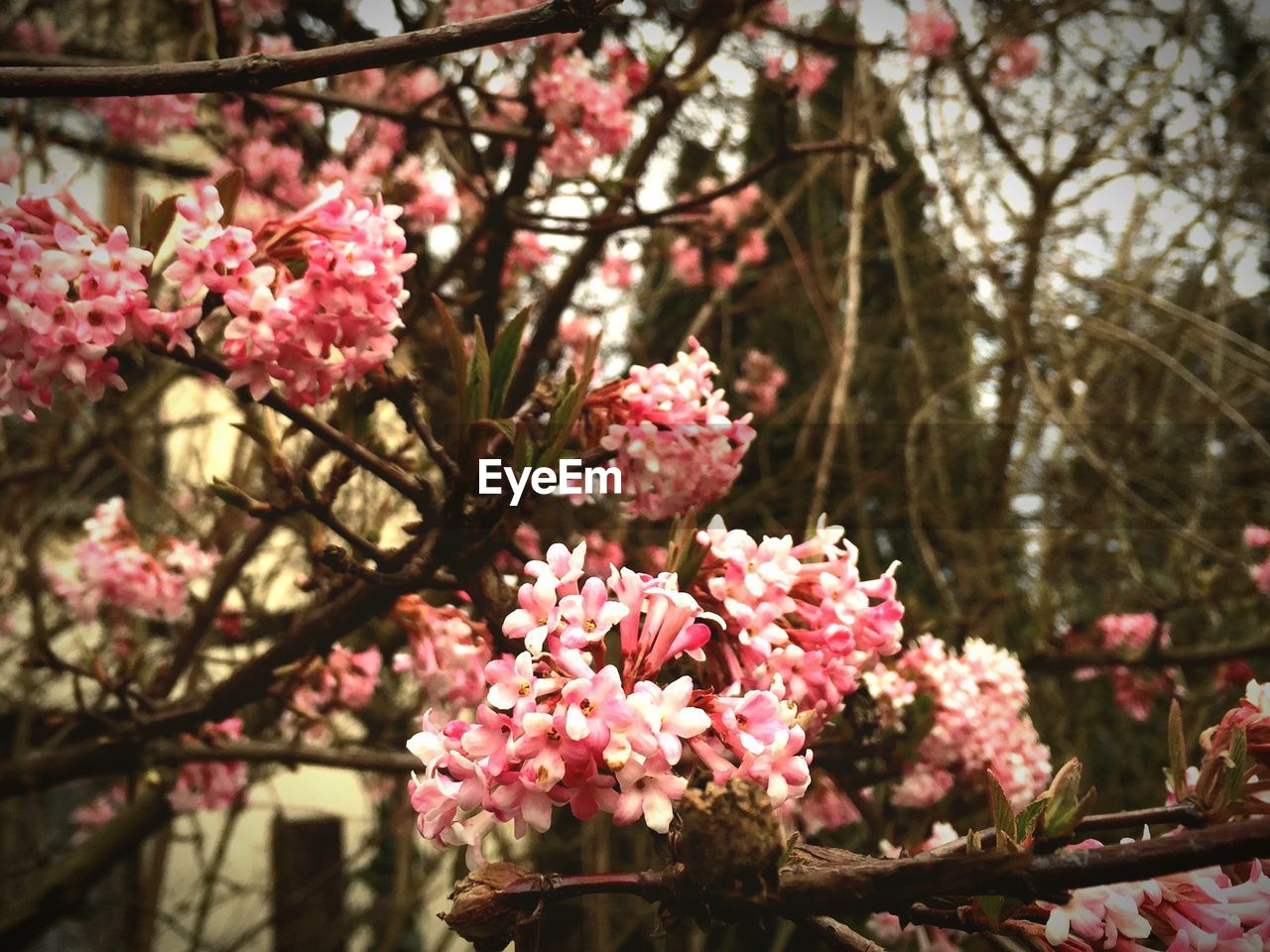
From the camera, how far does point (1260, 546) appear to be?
160 centimetres

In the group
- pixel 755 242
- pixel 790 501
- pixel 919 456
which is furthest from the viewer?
pixel 755 242

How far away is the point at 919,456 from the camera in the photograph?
2.27 metres

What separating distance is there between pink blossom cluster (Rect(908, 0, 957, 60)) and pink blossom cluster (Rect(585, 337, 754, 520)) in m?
1.91

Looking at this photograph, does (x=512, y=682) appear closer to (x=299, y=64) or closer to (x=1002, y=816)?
(x=1002, y=816)

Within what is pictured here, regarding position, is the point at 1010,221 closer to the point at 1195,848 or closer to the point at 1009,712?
the point at 1009,712

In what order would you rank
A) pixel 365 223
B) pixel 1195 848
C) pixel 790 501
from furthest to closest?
pixel 790 501, pixel 365 223, pixel 1195 848

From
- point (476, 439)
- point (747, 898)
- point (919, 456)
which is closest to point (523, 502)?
point (476, 439)

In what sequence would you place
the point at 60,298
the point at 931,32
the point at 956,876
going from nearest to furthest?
the point at 956,876, the point at 60,298, the point at 931,32

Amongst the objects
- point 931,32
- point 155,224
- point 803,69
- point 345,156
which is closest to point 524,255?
point 345,156

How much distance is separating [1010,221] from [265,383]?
6.98ft

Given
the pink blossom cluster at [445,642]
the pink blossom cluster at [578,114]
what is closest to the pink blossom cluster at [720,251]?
the pink blossom cluster at [578,114]

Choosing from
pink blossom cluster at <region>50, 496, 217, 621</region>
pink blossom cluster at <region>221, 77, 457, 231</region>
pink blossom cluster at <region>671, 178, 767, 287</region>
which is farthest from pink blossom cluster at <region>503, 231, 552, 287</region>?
pink blossom cluster at <region>50, 496, 217, 621</region>

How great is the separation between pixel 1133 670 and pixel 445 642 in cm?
126

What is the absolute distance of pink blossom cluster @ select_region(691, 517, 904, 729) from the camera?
0.67 meters
